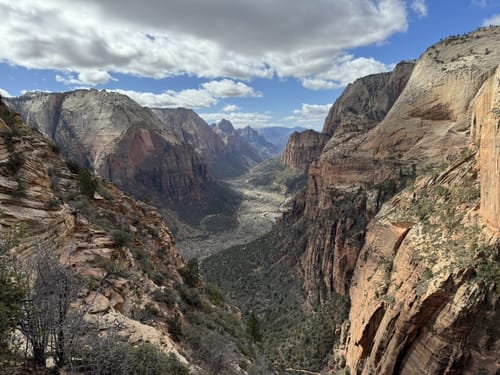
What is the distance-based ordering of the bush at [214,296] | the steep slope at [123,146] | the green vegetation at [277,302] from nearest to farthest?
the bush at [214,296] < the green vegetation at [277,302] < the steep slope at [123,146]

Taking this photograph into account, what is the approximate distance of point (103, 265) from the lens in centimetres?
1667

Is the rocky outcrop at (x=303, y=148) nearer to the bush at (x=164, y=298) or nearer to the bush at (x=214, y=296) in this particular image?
the bush at (x=214, y=296)

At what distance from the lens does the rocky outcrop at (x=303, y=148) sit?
499 ft

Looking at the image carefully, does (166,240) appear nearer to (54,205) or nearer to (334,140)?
(54,205)

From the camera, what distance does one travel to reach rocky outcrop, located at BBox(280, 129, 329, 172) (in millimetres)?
152125

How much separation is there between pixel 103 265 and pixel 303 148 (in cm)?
15309

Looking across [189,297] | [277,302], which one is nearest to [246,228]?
[277,302]

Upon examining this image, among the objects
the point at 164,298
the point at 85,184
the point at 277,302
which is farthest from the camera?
the point at 277,302

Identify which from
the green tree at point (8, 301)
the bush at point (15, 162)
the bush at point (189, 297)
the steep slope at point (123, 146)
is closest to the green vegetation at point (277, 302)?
the bush at point (189, 297)

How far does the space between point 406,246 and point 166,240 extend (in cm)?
2235

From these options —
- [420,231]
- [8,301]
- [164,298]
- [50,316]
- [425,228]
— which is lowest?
[164,298]

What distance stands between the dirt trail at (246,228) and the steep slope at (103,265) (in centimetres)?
6046

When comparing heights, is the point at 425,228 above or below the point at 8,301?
below

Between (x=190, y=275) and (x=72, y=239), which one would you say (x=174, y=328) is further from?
(x=190, y=275)
